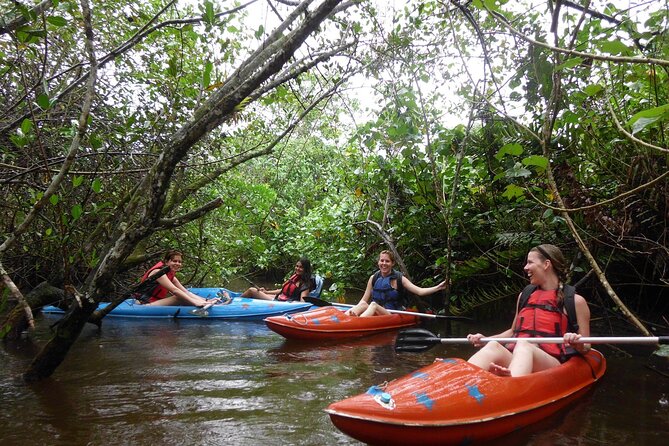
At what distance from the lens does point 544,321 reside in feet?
12.9

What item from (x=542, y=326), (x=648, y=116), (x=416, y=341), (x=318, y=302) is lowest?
(x=416, y=341)

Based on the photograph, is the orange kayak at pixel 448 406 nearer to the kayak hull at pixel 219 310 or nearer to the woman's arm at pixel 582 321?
the woman's arm at pixel 582 321

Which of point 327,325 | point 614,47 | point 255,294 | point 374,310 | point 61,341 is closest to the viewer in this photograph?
point 614,47

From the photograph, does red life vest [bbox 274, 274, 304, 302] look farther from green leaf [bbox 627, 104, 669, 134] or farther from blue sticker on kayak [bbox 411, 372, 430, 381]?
green leaf [bbox 627, 104, 669, 134]

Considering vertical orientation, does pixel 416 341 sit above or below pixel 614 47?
below

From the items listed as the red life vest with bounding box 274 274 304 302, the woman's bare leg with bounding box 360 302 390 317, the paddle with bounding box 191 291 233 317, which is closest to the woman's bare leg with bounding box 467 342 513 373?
the woman's bare leg with bounding box 360 302 390 317

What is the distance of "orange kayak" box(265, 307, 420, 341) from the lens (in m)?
6.09

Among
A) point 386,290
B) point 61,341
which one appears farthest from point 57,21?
point 386,290

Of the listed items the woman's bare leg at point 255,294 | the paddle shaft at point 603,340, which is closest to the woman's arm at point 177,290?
the woman's bare leg at point 255,294

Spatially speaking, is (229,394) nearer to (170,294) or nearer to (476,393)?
(476,393)

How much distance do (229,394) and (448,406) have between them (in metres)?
2.00

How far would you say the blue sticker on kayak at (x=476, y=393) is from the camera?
9.57 ft

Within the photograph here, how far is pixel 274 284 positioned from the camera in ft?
52.6

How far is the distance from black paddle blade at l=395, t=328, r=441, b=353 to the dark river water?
556 mm
